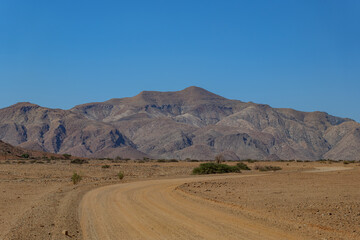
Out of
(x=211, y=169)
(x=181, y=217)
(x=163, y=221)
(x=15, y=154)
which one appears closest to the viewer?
(x=163, y=221)

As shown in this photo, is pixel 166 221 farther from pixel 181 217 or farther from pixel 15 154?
pixel 15 154

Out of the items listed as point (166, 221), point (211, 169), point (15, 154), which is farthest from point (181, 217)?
point (15, 154)

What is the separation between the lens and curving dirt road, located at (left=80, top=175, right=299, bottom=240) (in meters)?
12.5

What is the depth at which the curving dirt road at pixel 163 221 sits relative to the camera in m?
12.5

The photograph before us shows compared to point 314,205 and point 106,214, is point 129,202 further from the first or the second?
point 314,205

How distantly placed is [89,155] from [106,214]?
15541cm

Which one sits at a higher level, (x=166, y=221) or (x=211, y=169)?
(x=211, y=169)

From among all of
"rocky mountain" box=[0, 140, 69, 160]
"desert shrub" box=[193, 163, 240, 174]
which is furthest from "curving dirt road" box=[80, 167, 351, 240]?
"rocky mountain" box=[0, 140, 69, 160]

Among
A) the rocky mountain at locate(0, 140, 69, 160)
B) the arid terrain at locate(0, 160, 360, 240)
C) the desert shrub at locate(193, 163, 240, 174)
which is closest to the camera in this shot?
the arid terrain at locate(0, 160, 360, 240)

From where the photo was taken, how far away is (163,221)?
15.0 meters

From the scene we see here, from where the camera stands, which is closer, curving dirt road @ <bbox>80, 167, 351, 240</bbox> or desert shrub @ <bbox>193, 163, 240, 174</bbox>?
curving dirt road @ <bbox>80, 167, 351, 240</bbox>

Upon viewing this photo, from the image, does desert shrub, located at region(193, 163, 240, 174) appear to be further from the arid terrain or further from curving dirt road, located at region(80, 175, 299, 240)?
curving dirt road, located at region(80, 175, 299, 240)

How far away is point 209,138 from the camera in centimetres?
18400

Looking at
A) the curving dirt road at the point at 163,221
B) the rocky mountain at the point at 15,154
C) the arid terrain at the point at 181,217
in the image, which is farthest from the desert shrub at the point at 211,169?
the rocky mountain at the point at 15,154
